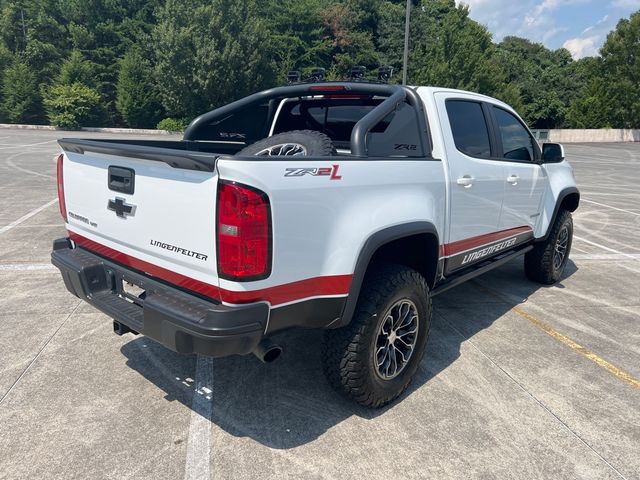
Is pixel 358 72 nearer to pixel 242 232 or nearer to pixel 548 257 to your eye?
pixel 242 232

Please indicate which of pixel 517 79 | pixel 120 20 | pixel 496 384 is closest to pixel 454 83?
pixel 517 79

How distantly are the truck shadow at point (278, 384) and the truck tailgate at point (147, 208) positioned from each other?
2.28ft

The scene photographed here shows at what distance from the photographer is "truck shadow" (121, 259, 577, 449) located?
9.28 ft

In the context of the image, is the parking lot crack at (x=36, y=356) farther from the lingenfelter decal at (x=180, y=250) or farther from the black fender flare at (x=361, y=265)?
the black fender flare at (x=361, y=265)

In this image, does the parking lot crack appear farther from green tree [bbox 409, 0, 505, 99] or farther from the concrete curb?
green tree [bbox 409, 0, 505, 99]

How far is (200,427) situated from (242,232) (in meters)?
1.32

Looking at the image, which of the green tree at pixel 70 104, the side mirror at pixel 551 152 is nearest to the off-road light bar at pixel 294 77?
the side mirror at pixel 551 152

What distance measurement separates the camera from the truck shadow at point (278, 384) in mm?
2828

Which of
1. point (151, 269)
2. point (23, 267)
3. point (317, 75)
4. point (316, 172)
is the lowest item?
point (23, 267)

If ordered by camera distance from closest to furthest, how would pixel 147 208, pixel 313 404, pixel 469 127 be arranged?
pixel 147 208
pixel 313 404
pixel 469 127

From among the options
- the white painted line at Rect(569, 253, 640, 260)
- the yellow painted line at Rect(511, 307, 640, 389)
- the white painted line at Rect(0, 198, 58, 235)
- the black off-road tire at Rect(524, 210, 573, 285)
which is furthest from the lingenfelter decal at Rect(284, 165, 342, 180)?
the white painted line at Rect(0, 198, 58, 235)

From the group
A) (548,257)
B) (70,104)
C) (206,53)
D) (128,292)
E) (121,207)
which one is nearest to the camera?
(121,207)

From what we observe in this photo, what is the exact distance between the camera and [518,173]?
171 inches

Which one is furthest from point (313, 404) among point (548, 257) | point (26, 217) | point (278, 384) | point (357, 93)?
point (26, 217)
